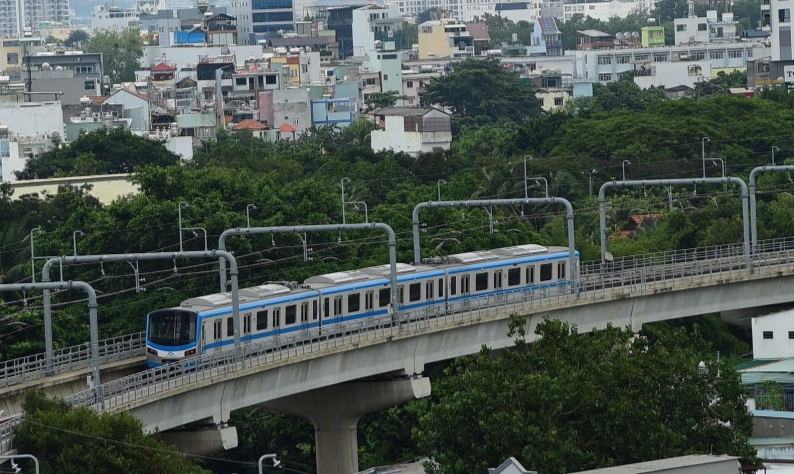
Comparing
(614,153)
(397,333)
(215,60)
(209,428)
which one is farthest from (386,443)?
(215,60)

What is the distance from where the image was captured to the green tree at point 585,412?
4919cm

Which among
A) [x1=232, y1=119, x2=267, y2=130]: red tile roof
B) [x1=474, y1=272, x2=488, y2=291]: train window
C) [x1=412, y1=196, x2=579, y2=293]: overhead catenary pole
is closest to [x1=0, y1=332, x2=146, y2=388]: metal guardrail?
[x1=412, y1=196, x2=579, y2=293]: overhead catenary pole

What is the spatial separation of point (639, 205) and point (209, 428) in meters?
56.2

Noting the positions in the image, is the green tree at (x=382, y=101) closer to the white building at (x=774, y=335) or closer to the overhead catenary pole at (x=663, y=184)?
the white building at (x=774, y=335)

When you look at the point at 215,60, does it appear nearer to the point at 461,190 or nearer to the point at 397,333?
the point at 461,190

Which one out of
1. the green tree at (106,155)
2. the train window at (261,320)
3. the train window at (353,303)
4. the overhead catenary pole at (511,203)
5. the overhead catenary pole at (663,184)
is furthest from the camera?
the green tree at (106,155)

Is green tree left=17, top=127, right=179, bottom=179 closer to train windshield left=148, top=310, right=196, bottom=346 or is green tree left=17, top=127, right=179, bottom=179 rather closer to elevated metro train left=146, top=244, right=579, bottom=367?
elevated metro train left=146, top=244, right=579, bottom=367

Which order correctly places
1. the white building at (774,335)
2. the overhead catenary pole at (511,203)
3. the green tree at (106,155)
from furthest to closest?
the green tree at (106,155), the white building at (774,335), the overhead catenary pole at (511,203)

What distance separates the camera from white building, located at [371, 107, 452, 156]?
15838 centimetres

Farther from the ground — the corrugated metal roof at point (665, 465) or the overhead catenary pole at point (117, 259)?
the overhead catenary pole at point (117, 259)

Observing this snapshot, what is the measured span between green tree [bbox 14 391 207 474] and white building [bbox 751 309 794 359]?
33142mm

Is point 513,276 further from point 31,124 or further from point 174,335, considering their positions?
point 31,124

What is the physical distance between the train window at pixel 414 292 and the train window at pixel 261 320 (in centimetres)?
788

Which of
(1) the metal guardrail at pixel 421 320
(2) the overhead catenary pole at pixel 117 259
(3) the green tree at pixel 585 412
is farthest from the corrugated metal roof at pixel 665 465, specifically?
(2) the overhead catenary pole at pixel 117 259
